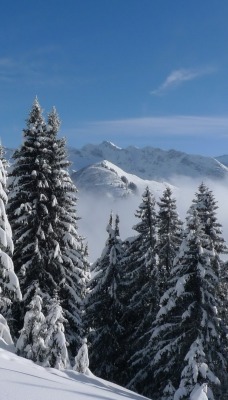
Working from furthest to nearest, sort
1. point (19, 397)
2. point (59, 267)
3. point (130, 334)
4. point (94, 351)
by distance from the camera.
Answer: point (130, 334) → point (94, 351) → point (59, 267) → point (19, 397)

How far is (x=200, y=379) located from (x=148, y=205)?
11754mm

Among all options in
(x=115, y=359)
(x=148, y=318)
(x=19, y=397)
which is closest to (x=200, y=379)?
(x=148, y=318)

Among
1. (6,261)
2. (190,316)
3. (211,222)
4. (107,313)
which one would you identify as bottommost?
(107,313)

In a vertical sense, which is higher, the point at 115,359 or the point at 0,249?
the point at 0,249

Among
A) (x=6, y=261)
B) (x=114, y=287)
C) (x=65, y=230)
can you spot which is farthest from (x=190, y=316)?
(x=6, y=261)

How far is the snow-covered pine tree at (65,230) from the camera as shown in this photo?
23750 mm

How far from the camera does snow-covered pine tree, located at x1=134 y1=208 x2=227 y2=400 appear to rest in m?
21.2

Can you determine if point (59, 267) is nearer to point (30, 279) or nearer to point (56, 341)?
point (30, 279)

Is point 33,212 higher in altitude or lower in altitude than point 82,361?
higher

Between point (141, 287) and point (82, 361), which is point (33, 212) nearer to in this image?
point (82, 361)

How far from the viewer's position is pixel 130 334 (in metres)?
28.3

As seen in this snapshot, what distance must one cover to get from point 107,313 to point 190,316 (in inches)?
288

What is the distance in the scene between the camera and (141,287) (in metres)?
28.2

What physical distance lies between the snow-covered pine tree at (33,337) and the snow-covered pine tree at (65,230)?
245 inches
